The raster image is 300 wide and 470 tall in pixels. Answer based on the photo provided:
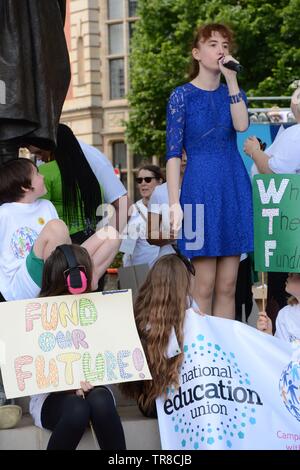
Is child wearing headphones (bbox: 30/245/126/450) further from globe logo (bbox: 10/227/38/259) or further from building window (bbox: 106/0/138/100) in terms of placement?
building window (bbox: 106/0/138/100)

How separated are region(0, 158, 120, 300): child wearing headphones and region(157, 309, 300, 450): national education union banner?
0.60 meters

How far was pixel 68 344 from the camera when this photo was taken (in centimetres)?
441

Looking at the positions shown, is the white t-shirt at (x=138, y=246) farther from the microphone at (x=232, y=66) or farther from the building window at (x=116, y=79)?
the building window at (x=116, y=79)

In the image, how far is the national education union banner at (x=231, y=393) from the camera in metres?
4.29

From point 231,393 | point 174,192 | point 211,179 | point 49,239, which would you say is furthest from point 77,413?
point 211,179

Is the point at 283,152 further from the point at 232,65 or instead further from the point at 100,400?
the point at 100,400

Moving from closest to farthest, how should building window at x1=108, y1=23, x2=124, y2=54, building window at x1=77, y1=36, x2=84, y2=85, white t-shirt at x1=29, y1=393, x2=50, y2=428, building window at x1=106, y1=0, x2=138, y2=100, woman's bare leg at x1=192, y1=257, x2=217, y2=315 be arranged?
white t-shirt at x1=29, y1=393, x2=50, y2=428 < woman's bare leg at x1=192, y1=257, x2=217, y2=315 < building window at x1=106, y1=0, x2=138, y2=100 < building window at x1=108, y1=23, x2=124, y2=54 < building window at x1=77, y1=36, x2=84, y2=85

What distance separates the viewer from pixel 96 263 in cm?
495

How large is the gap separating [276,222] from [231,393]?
4.12ft

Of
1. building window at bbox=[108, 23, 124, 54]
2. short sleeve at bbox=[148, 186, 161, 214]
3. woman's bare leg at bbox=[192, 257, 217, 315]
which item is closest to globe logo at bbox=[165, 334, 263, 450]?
woman's bare leg at bbox=[192, 257, 217, 315]

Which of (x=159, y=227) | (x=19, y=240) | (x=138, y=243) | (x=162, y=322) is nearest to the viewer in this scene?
(x=162, y=322)

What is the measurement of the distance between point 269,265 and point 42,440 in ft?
5.15

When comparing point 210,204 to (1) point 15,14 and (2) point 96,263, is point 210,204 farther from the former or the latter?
(1) point 15,14

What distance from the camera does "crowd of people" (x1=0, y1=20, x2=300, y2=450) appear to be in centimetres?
445
